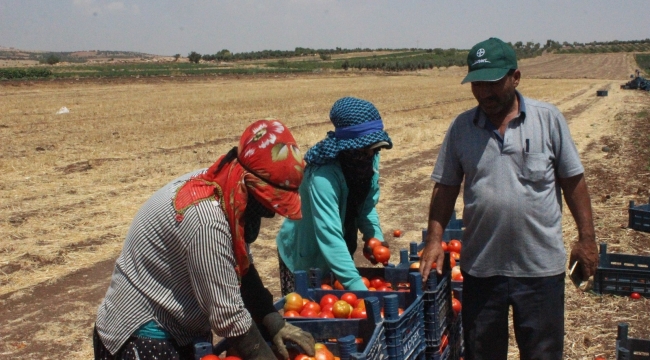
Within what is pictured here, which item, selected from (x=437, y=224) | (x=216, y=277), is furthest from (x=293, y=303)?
(x=216, y=277)

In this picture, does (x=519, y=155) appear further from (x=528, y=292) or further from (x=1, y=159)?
(x=1, y=159)

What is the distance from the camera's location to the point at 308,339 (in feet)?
9.50

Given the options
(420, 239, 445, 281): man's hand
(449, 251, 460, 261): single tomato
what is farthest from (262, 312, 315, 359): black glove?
(449, 251, 460, 261): single tomato

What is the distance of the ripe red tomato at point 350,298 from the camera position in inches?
140

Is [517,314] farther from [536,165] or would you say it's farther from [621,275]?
[621,275]

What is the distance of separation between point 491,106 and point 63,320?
14.4 ft

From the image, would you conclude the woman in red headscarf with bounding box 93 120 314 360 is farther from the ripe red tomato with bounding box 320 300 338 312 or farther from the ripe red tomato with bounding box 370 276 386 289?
the ripe red tomato with bounding box 370 276 386 289

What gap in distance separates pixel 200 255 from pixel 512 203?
1.58 metres

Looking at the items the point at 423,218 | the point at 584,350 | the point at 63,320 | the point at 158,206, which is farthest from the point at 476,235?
the point at 423,218

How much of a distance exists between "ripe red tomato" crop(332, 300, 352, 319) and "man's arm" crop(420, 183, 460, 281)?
437 millimetres

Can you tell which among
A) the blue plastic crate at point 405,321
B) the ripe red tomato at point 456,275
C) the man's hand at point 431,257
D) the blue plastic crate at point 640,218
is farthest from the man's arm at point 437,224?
the blue plastic crate at point 640,218

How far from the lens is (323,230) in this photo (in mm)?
3568

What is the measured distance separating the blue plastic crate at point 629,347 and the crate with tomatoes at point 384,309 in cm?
123

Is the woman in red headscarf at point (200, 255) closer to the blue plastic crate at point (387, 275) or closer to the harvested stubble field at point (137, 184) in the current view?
the blue plastic crate at point (387, 275)
